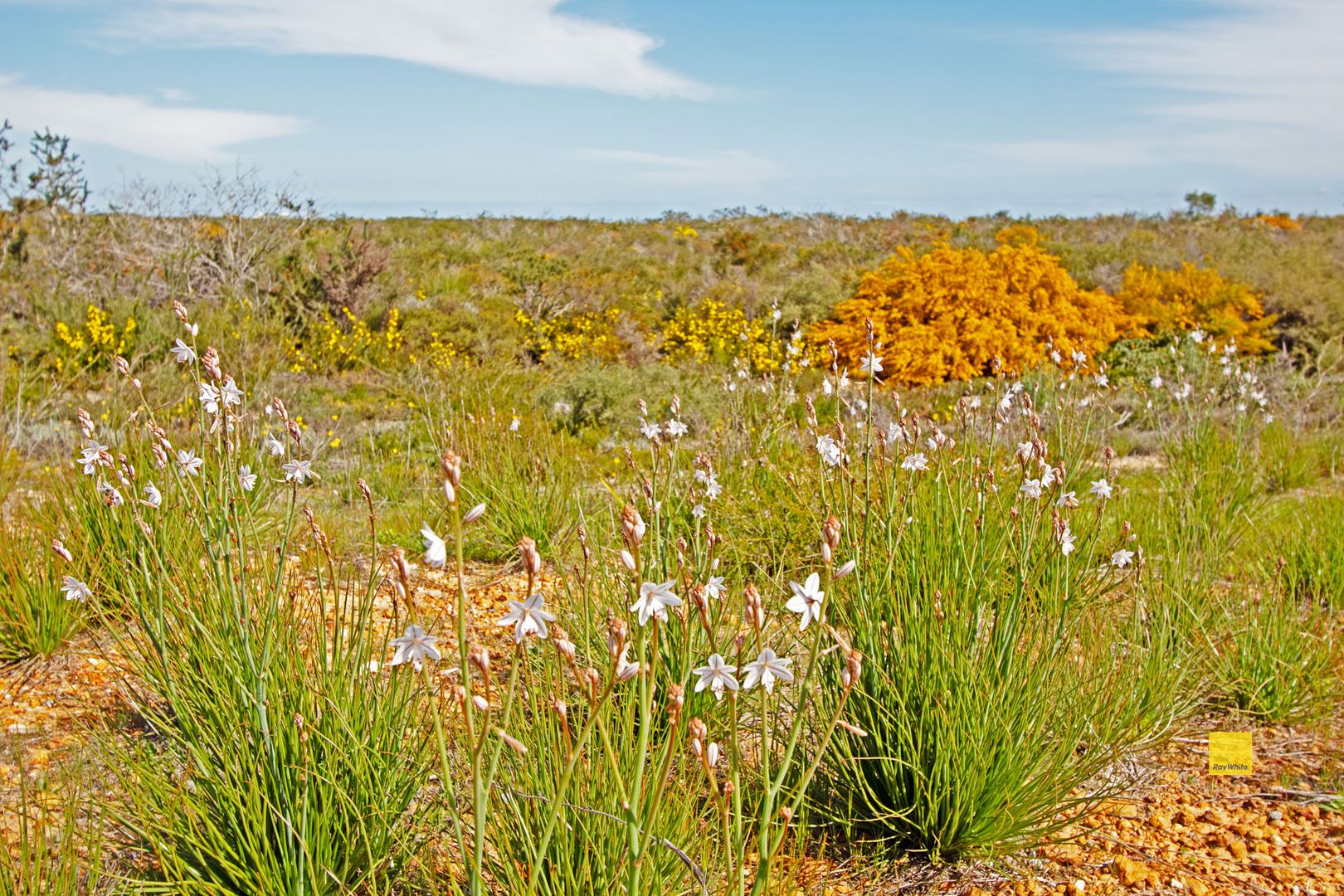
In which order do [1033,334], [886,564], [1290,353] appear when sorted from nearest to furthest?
[886,564]
[1033,334]
[1290,353]

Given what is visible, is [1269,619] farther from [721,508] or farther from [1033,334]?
[1033,334]

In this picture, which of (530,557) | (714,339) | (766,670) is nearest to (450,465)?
(530,557)

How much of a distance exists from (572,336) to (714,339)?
1837 millimetres

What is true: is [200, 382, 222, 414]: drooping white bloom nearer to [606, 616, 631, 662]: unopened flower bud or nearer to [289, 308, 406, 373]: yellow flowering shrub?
[606, 616, 631, 662]: unopened flower bud

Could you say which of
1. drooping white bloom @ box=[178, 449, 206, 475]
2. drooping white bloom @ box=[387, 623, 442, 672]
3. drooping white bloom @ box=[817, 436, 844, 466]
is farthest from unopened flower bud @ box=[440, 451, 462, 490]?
drooping white bloom @ box=[817, 436, 844, 466]

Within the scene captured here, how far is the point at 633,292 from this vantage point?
16.5 meters

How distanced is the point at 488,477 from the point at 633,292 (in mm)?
11588

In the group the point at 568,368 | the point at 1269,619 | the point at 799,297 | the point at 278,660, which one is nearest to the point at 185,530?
the point at 278,660

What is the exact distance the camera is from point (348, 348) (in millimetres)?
11273

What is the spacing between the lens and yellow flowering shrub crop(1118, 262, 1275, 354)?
12227 mm

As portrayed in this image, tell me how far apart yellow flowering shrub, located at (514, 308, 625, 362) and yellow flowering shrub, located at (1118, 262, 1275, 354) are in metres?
6.55

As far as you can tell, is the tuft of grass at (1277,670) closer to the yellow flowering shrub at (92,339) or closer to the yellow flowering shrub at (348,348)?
the yellow flowering shrub at (348,348)

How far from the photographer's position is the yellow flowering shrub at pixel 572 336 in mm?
12422

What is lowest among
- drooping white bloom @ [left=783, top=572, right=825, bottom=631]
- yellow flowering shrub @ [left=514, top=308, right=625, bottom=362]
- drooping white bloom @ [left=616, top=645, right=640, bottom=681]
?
Answer: drooping white bloom @ [left=616, top=645, right=640, bottom=681]
